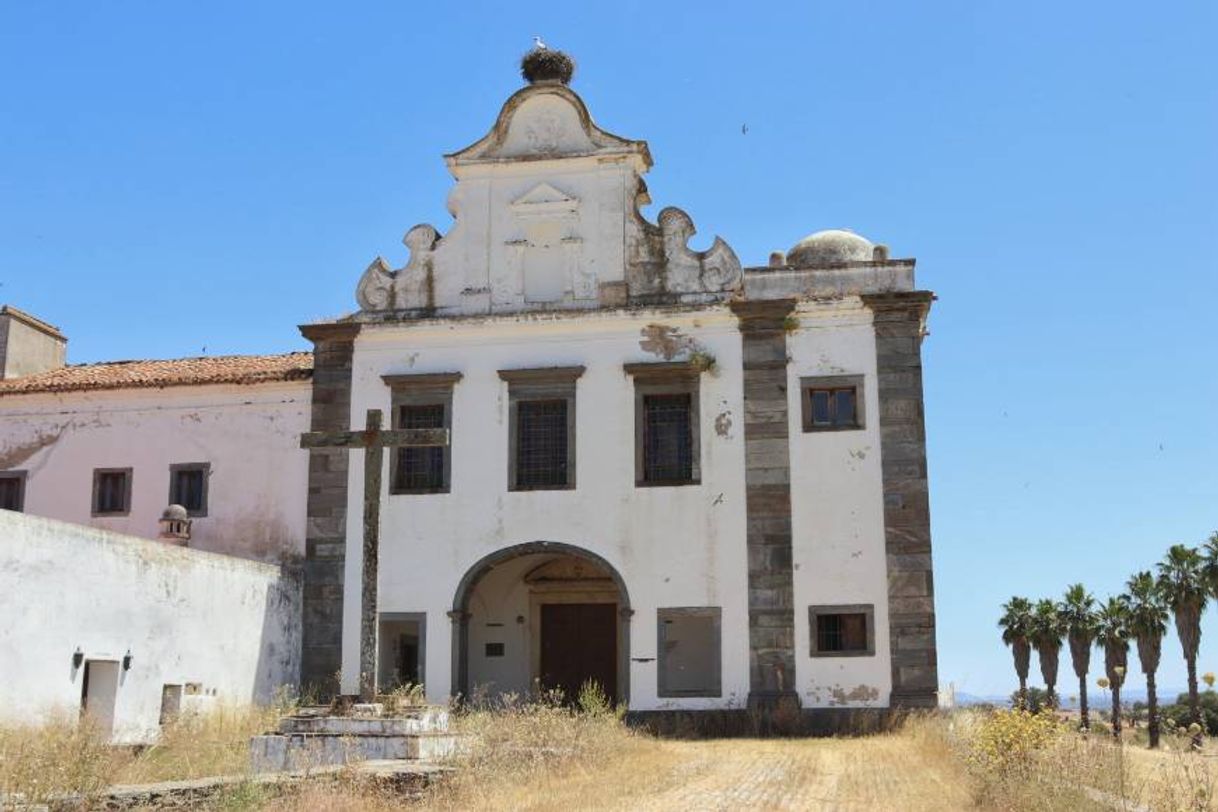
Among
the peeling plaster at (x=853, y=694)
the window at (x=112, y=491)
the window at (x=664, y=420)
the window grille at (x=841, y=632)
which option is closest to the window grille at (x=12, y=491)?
the window at (x=112, y=491)

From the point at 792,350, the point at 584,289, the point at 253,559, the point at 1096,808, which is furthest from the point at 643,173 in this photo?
the point at 1096,808

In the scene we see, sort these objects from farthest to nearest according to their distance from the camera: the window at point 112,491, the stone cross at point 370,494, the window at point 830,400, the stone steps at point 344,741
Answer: the window at point 112,491, the window at point 830,400, the stone cross at point 370,494, the stone steps at point 344,741

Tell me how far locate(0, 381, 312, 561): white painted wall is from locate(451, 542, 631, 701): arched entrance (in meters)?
3.81

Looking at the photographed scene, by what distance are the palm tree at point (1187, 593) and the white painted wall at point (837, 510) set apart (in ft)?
77.8

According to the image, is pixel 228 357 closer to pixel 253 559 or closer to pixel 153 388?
pixel 153 388

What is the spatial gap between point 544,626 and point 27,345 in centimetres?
1265

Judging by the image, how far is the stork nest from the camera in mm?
26344

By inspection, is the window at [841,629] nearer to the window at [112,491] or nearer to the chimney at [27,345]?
the window at [112,491]

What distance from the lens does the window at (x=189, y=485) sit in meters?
25.6

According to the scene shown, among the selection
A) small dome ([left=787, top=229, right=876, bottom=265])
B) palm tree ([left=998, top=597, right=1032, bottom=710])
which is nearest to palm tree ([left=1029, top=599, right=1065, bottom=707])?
palm tree ([left=998, top=597, right=1032, bottom=710])

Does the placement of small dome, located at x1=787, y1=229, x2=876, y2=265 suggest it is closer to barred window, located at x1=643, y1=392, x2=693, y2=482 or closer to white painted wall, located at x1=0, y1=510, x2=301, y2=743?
barred window, located at x1=643, y1=392, x2=693, y2=482

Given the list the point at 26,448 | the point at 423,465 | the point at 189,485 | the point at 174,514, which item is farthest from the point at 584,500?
the point at 26,448

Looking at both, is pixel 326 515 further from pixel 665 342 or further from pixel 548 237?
pixel 665 342

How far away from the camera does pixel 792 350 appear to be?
23.8 metres
